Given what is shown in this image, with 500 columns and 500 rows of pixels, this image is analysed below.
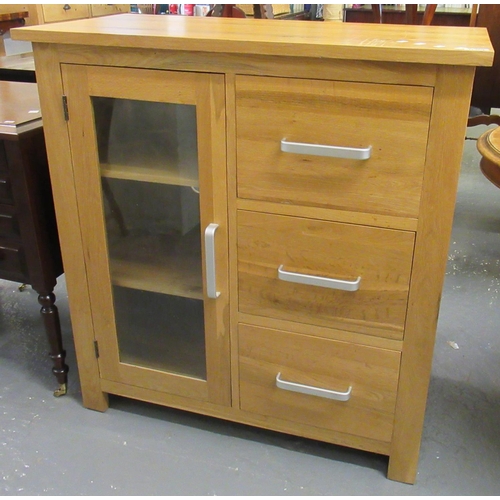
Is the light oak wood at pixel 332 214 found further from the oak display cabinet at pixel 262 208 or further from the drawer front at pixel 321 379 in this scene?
the drawer front at pixel 321 379

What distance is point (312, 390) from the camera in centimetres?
120

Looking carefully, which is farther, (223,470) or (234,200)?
(223,470)

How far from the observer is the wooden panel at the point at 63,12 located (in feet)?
11.6

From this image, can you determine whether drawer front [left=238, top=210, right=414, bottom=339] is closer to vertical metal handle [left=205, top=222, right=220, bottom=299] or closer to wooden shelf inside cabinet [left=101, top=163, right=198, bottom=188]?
vertical metal handle [left=205, top=222, right=220, bottom=299]

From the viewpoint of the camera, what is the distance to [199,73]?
3.31ft

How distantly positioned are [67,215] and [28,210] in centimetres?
11

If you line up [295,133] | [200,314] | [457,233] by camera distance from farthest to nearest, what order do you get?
1. [457,233]
2. [200,314]
3. [295,133]

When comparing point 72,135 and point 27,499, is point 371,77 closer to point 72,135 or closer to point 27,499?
point 72,135

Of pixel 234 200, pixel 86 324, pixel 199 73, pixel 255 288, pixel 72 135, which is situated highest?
pixel 199 73

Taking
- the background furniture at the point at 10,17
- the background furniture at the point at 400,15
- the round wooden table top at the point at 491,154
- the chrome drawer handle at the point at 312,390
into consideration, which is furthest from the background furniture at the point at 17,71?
the background furniture at the point at 400,15

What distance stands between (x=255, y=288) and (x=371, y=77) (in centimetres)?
47

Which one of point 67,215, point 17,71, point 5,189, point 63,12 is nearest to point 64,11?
point 63,12

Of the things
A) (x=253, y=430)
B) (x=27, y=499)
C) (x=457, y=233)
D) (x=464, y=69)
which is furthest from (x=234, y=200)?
(x=457, y=233)

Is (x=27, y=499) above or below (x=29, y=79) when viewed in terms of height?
below
